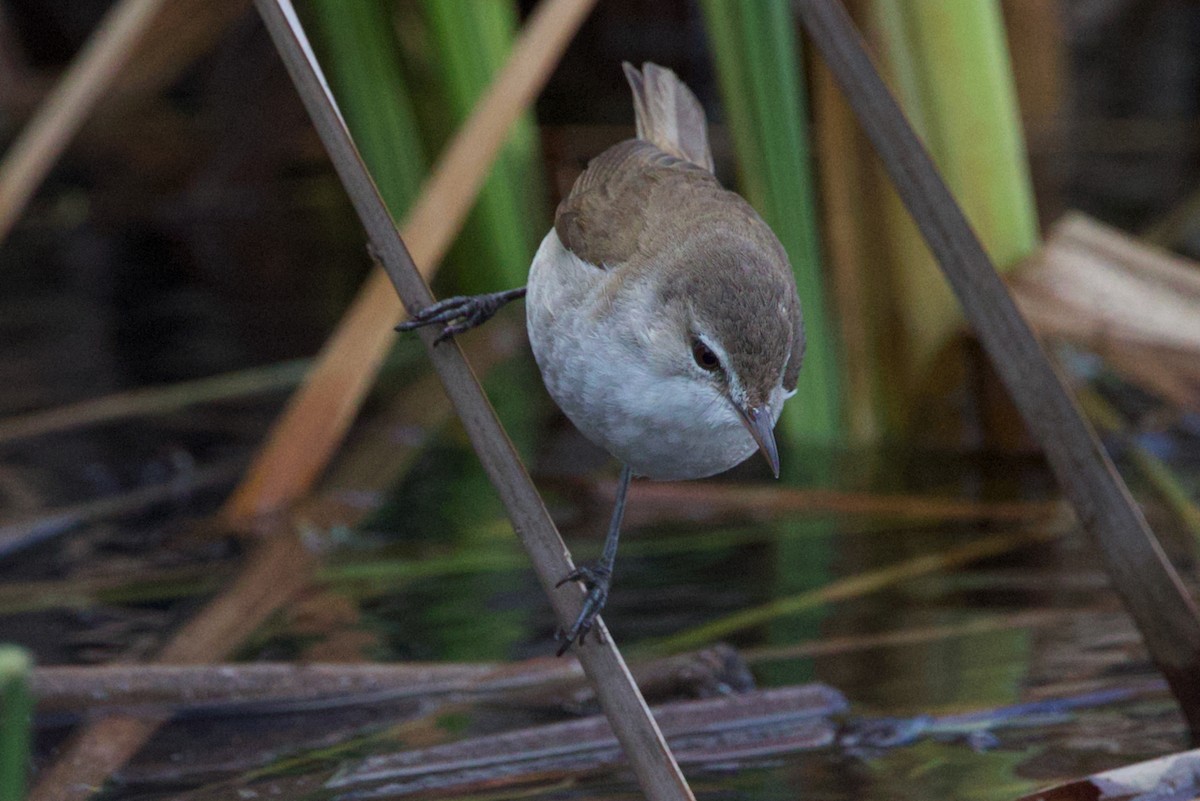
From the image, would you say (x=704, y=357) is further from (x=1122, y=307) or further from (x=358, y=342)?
(x=1122, y=307)

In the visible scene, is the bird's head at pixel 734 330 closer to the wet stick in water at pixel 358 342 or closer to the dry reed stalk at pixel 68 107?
the wet stick in water at pixel 358 342

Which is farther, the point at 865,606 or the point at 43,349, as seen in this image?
the point at 43,349

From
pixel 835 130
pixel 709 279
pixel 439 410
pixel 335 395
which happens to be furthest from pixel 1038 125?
pixel 709 279

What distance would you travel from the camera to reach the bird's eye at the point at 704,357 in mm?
2270

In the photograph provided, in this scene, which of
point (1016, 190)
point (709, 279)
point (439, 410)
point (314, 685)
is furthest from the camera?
point (439, 410)

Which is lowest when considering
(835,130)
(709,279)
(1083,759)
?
(1083,759)

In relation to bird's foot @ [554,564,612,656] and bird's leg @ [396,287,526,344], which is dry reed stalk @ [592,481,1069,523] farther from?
bird's foot @ [554,564,612,656]

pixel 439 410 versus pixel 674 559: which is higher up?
pixel 439 410

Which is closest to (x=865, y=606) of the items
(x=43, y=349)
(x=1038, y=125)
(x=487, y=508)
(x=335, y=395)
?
(x=487, y=508)

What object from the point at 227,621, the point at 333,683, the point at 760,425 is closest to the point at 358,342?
the point at 227,621

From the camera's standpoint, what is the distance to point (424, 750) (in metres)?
2.74

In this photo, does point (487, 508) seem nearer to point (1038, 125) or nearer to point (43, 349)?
point (43, 349)

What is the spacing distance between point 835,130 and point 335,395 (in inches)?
67.8

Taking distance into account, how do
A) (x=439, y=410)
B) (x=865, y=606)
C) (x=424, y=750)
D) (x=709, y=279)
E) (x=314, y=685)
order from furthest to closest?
(x=439, y=410)
(x=865, y=606)
(x=314, y=685)
(x=424, y=750)
(x=709, y=279)
